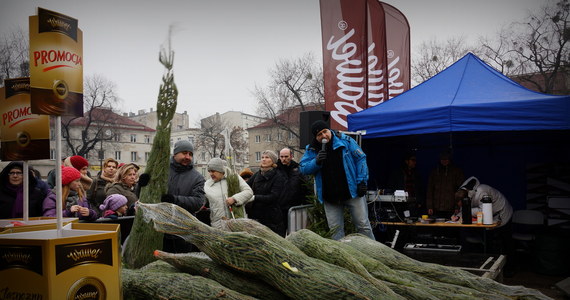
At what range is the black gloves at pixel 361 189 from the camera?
19.2 ft

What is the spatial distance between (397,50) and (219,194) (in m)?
5.69

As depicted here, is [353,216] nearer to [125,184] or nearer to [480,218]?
[480,218]

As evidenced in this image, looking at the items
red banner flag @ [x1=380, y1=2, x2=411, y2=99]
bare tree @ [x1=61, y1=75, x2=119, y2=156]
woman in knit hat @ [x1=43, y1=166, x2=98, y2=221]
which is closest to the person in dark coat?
woman in knit hat @ [x1=43, y1=166, x2=98, y2=221]

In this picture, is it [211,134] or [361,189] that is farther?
[211,134]

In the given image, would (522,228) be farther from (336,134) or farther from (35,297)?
(35,297)

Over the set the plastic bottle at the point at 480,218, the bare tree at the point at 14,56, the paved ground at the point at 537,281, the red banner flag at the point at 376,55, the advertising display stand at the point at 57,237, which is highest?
the red banner flag at the point at 376,55

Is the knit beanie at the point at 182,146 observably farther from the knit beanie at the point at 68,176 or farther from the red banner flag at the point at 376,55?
the red banner flag at the point at 376,55

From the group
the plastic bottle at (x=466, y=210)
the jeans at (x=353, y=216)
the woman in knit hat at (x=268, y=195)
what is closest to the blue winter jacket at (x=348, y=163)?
the jeans at (x=353, y=216)

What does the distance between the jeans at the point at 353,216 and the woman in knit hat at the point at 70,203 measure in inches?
124

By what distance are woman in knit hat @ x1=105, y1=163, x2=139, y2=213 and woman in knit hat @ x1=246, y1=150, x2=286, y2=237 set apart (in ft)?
6.20

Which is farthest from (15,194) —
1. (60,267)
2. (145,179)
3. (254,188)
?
(60,267)

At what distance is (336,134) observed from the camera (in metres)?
6.21

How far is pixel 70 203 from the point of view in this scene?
15.8 ft

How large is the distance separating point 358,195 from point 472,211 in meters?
2.35
